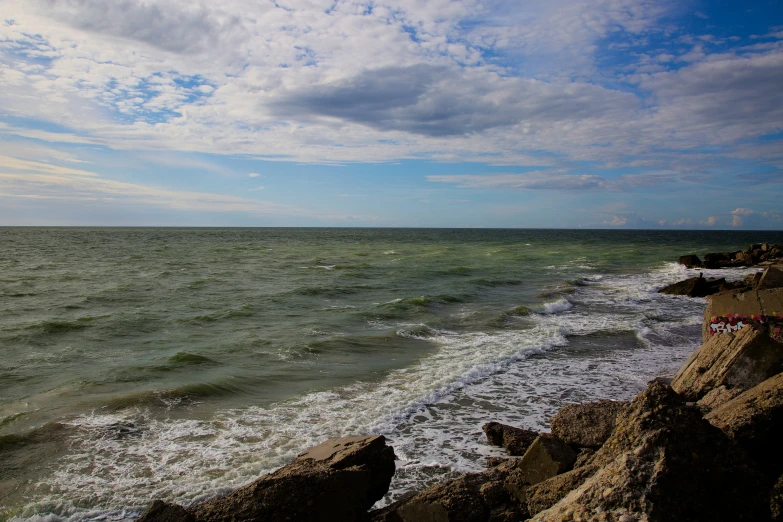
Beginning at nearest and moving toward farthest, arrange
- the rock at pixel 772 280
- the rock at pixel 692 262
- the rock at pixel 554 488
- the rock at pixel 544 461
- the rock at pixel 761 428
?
the rock at pixel 761 428
the rock at pixel 554 488
the rock at pixel 544 461
the rock at pixel 772 280
the rock at pixel 692 262

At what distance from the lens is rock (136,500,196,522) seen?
4.36m

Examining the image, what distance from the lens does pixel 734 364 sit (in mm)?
7773

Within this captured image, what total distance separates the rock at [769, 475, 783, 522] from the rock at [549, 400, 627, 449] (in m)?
2.58

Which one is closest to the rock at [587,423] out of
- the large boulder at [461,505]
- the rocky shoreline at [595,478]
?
the rocky shoreline at [595,478]

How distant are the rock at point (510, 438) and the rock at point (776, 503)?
367 cm

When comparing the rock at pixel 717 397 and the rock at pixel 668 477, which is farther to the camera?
the rock at pixel 717 397

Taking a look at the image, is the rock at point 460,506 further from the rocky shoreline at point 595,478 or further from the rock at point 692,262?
the rock at point 692,262

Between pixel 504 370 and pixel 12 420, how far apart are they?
993 centimetres

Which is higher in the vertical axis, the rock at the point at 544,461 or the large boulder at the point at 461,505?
the rock at the point at 544,461

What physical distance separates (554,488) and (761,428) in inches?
77.4

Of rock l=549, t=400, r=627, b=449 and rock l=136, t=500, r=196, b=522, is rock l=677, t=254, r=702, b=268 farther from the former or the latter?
rock l=136, t=500, r=196, b=522

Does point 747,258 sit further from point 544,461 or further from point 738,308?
point 544,461

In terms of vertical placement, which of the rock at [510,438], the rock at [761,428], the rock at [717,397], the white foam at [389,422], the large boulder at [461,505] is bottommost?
the white foam at [389,422]

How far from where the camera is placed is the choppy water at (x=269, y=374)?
290 inches
